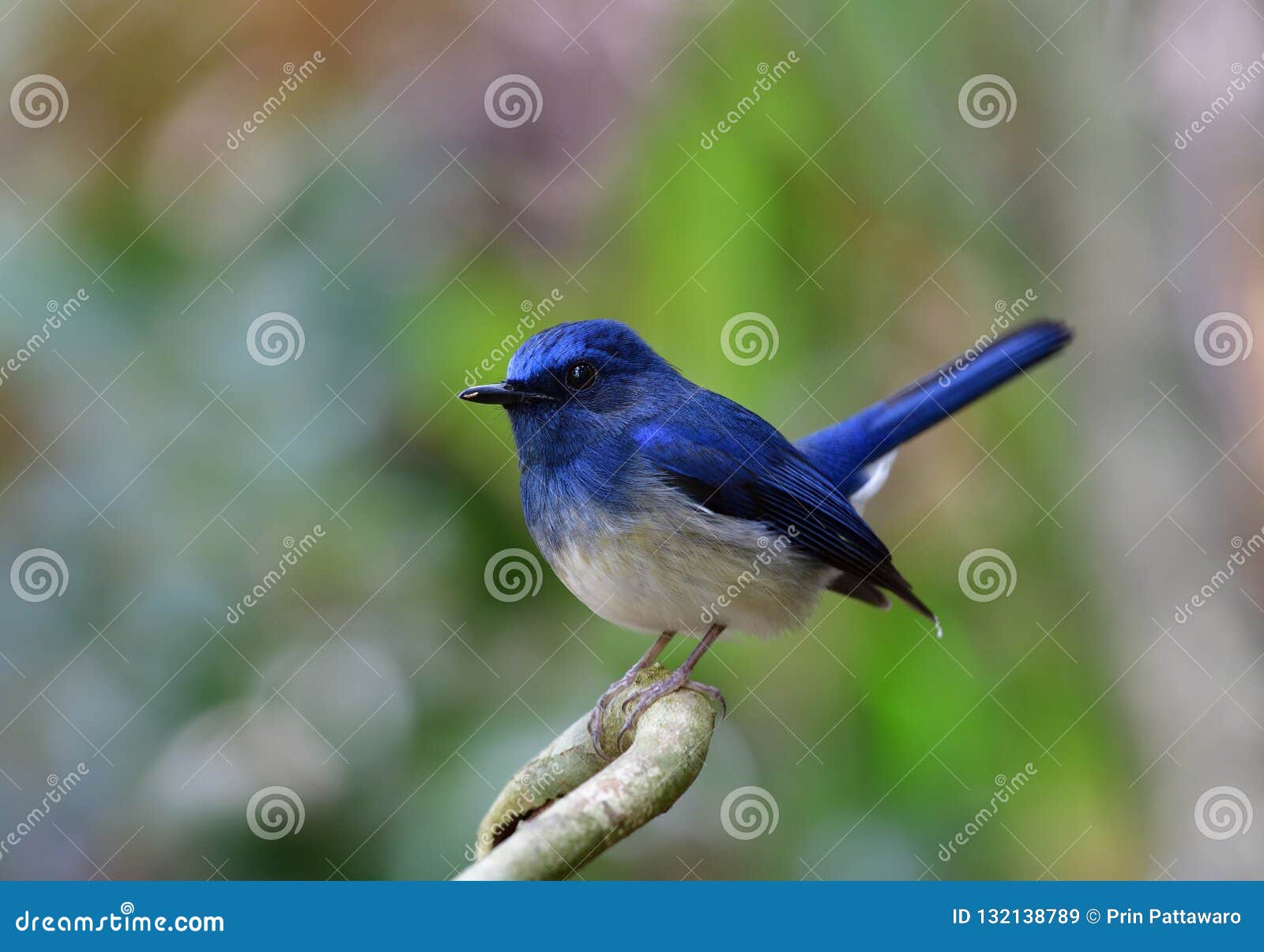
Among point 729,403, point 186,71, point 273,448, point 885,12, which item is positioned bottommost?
point 273,448

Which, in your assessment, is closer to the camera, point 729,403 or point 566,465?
point 566,465

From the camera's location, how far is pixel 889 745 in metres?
3.76

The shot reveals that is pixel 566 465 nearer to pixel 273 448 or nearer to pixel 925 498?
pixel 273 448

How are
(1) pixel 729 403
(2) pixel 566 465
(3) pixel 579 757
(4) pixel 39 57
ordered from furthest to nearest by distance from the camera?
1. (4) pixel 39 57
2. (1) pixel 729 403
3. (2) pixel 566 465
4. (3) pixel 579 757

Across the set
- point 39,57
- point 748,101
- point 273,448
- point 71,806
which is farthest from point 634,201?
point 71,806

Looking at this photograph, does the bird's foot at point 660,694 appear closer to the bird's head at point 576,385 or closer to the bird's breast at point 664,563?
the bird's breast at point 664,563

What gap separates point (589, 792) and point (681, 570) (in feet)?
4.20

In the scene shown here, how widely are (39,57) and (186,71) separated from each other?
0.43 metres
